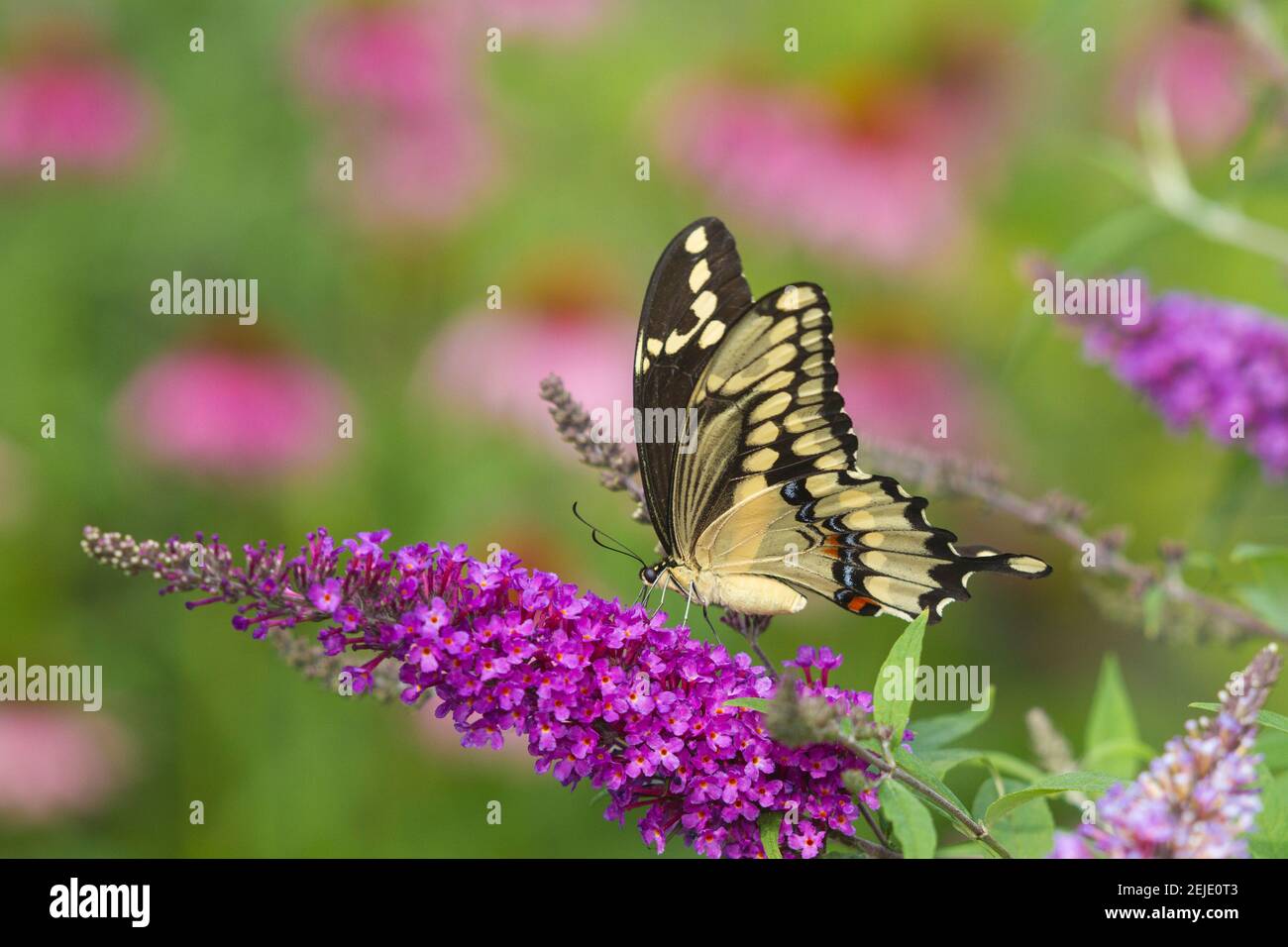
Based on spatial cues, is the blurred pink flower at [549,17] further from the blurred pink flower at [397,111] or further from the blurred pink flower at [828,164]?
the blurred pink flower at [828,164]

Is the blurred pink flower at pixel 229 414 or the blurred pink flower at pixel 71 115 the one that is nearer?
the blurred pink flower at pixel 229 414

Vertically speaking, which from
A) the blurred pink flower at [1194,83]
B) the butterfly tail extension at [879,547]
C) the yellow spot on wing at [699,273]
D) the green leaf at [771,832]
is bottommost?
the green leaf at [771,832]

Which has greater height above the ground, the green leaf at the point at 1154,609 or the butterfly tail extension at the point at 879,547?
the butterfly tail extension at the point at 879,547

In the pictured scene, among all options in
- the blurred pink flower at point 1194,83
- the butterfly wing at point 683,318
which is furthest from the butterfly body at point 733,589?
the blurred pink flower at point 1194,83

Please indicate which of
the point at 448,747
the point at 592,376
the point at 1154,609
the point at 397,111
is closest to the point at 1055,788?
the point at 1154,609

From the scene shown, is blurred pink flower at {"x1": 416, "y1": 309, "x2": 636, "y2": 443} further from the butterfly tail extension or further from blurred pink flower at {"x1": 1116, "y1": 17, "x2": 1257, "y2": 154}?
the butterfly tail extension

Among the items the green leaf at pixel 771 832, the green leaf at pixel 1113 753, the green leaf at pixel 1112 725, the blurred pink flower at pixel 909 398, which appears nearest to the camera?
the green leaf at pixel 771 832

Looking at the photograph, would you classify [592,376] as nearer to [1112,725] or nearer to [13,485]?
[13,485]

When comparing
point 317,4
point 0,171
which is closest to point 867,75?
point 317,4

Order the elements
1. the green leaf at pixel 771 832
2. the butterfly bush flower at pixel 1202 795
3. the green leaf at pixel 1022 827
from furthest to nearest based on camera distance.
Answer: the green leaf at pixel 1022 827
the green leaf at pixel 771 832
the butterfly bush flower at pixel 1202 795
